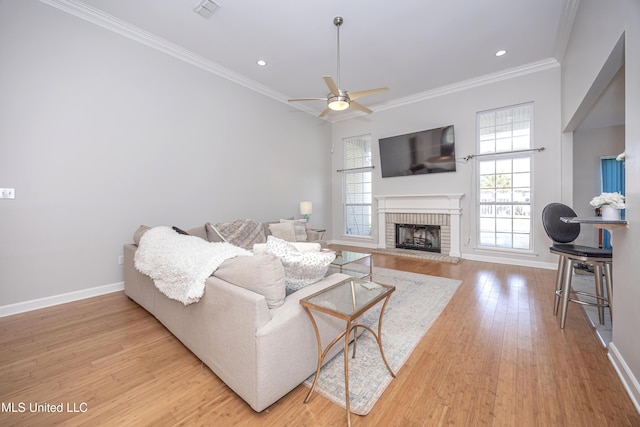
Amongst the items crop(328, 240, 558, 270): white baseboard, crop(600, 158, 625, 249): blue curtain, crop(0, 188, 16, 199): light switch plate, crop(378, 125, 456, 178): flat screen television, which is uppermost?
crop(378, 125, 456, 178): flat screen television

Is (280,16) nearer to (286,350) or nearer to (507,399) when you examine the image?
(286,350)

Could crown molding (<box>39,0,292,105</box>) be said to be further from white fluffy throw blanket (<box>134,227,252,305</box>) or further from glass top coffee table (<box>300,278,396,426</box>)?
glass top coffee table (<box>300,278,396,426</box>)

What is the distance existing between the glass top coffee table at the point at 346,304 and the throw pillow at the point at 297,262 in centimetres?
16

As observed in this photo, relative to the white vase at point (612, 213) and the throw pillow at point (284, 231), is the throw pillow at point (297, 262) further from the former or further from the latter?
the throw pillow at point (284, 231)

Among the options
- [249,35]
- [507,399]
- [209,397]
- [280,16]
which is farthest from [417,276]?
[249,35]

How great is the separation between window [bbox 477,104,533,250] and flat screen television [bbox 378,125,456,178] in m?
0.54

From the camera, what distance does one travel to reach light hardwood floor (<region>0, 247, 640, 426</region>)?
1.30 metres

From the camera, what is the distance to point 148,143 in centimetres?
336

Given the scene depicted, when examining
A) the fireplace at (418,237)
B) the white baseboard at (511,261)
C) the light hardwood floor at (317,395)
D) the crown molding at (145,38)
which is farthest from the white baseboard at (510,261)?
the crown molding at (145,38)

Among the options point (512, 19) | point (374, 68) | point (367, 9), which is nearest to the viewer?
point (367, 9)

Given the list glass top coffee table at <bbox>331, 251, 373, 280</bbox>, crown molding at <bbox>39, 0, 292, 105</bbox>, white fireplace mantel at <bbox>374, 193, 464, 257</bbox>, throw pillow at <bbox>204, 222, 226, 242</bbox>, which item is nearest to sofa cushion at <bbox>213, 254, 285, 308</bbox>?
glass top coffee table at <bbox>331, 251, 373, 280</bbox>

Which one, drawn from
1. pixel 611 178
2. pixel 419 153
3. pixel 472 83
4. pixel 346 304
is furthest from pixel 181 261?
pixel 611 178

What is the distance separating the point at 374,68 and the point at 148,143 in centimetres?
367

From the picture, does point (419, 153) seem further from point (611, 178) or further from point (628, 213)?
point (611, 178)
